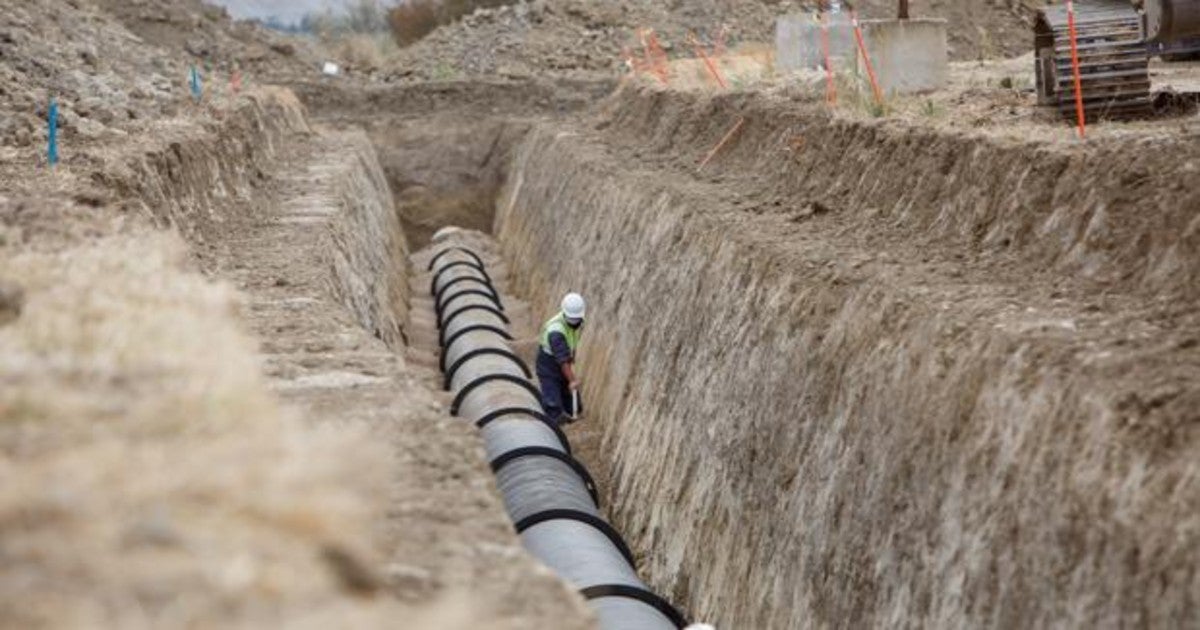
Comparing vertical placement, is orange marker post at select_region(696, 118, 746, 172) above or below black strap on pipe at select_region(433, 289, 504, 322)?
above

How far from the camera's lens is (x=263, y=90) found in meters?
25.3

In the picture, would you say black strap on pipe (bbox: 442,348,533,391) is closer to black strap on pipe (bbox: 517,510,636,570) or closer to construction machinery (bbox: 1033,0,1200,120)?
black strap on pipe (bbox: 517,510,636,570)

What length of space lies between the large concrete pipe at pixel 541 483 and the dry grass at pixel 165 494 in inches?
144

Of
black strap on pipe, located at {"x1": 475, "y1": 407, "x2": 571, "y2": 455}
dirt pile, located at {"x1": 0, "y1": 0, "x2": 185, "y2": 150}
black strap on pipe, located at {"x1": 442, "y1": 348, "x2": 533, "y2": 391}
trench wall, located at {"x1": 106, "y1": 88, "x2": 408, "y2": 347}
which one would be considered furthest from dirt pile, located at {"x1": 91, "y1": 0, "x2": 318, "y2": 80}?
black strap on pipe, located at {"x1": 475, "y1": 407, "x2": 571, "y2": 455}

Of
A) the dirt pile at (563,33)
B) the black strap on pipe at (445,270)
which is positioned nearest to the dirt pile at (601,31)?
the dirt pile at (563,33)

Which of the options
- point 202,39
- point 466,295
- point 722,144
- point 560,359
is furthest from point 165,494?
point 202,39

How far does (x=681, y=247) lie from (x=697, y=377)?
2.01 meters

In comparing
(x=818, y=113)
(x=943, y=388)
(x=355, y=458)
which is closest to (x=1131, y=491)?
(x=943, y=388)

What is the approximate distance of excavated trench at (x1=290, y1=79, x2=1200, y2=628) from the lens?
18.5 feet

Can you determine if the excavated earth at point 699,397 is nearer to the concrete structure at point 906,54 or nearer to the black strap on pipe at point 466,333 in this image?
the black strap on pipe at point 466,333

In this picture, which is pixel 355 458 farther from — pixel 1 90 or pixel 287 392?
pixel 1 90

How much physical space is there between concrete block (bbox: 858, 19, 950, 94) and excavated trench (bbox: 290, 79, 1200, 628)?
1258 mm

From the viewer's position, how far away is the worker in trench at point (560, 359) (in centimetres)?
1373

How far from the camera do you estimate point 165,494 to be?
3506mm
